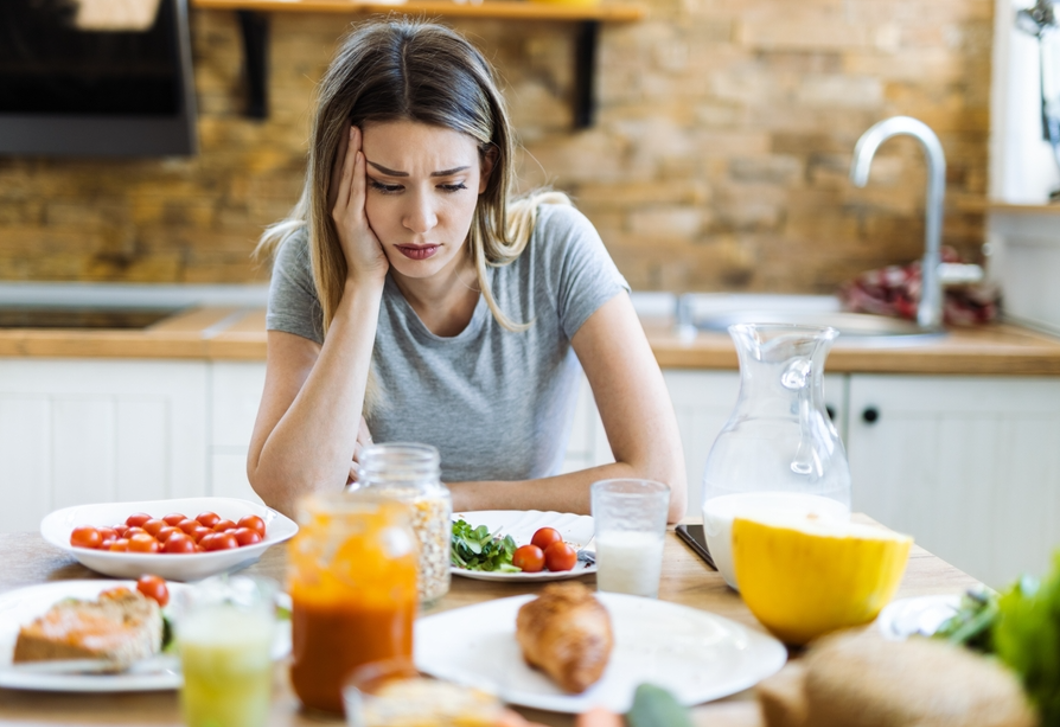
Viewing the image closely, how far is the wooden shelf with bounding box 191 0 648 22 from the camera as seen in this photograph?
2658 mm

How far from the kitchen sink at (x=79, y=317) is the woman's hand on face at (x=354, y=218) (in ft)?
3.38

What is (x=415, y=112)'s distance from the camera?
4.86 feet

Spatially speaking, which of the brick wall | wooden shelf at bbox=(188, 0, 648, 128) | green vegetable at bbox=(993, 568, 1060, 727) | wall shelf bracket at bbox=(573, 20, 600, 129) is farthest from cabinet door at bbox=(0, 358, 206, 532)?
green vegetable at bbox=(993, 568, 1060, 727)

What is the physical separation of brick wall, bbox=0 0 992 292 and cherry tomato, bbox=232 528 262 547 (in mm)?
1894

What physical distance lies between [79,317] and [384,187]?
136 cm

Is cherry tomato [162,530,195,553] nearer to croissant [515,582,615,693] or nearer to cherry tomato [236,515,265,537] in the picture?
cherry tomato [236,515,265,537]

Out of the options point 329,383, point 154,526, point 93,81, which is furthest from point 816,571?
point 93,81

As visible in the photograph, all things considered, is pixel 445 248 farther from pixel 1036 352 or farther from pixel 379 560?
pixel 1036 352

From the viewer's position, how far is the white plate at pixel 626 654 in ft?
2.66

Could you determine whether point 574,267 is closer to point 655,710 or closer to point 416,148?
point 416,148

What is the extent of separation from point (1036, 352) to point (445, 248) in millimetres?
1469

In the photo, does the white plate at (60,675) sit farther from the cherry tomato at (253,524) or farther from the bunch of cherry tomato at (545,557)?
the bunch of cherry tomato at (545,557)

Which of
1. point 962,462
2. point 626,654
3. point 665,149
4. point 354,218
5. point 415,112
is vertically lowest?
point 962,462

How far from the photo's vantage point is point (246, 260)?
2930 mm
